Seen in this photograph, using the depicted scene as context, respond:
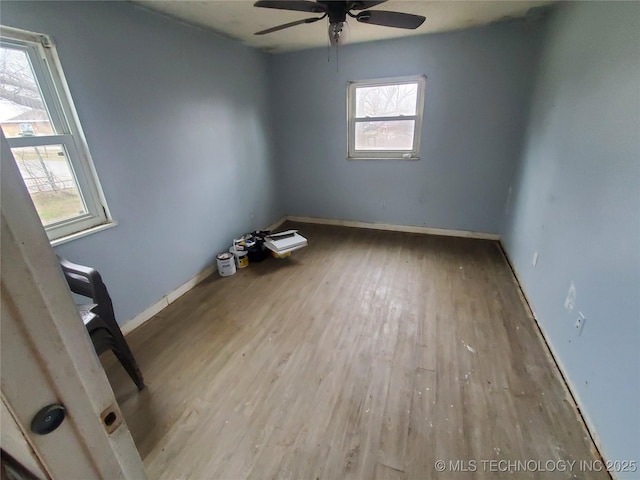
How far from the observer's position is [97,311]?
157 cm

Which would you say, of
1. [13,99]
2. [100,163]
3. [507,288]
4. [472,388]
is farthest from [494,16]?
[13,99]

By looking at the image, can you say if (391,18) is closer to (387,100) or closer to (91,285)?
(387,100)

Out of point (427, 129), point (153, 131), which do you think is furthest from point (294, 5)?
point (427, 129)

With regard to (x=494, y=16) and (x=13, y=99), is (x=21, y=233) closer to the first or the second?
(x=13, y=99)

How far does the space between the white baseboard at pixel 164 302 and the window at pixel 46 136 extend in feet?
2.52

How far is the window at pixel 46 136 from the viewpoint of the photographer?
1555mm

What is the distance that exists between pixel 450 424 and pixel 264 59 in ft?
13.3

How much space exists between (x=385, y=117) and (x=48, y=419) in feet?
12.4

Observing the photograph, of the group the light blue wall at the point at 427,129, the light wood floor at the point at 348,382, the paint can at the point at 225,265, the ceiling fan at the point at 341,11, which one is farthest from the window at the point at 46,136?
the light blue wall at the point at 427,129

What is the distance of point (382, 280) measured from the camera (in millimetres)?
2801

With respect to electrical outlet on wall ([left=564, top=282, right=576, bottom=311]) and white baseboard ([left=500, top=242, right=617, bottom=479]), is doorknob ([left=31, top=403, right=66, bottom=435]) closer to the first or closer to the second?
white baseboard ([left=500, top=242, right=617, bottom=479])

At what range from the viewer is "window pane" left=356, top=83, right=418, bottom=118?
3.37 metres

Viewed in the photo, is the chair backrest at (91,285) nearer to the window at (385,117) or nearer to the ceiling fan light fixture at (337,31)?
the ceiling fan light fixture at (337,31)

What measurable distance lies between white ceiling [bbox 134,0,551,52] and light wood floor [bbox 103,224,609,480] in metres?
2.24
